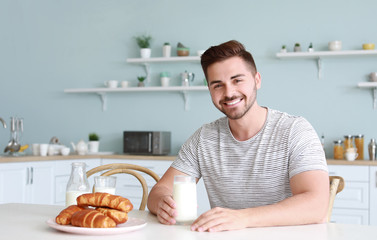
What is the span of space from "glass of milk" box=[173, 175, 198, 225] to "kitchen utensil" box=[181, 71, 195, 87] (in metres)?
3.17

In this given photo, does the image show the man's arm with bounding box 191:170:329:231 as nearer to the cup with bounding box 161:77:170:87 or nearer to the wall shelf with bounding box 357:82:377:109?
the wall shelf with bounding box 357:82:377:109

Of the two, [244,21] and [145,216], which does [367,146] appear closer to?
[244,21]

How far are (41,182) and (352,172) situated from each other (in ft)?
7.50

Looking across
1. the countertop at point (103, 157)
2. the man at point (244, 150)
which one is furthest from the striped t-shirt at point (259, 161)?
the countertop at point (103, 157)

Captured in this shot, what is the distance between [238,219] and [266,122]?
62 cm

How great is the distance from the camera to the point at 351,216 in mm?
3703

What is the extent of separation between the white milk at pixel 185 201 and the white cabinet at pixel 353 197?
2569 mm

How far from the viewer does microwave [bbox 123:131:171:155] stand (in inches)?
172

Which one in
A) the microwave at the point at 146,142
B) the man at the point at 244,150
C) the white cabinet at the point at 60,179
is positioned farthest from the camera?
the microwave at the point at 146,142

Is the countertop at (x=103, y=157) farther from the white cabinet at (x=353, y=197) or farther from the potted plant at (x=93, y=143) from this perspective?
the potted plant at (x=93, y=143)

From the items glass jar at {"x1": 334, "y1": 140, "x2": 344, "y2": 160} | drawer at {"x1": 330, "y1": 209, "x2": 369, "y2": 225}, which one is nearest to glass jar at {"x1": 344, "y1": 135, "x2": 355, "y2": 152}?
glass jar at {"x1": 334, "y1": 140, "x2": 344, "y2": 160}

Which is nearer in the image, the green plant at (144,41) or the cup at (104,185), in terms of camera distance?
the cup at (104,185)

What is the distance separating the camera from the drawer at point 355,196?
3.66 meters

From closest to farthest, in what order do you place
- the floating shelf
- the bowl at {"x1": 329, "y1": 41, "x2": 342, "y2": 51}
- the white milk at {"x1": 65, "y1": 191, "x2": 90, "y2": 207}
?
the white milk at {"x1": 65, "y1": 191, "x2": 90, "y2": 207}
the bowl at {"x1": 329, "y1": 41, "x2": 342, "y2": 51}
the floating shelf
